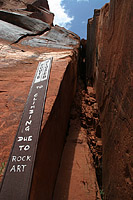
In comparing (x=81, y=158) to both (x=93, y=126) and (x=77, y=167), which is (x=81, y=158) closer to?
(x=77, y=167)

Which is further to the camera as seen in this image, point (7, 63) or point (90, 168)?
point (7, 63)

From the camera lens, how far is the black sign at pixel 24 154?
0.94m

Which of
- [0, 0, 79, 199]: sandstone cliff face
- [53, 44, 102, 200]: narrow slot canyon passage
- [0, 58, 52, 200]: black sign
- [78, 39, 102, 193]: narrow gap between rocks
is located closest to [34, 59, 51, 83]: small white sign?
[0, 0, 79, 199]: sandstone cliff face

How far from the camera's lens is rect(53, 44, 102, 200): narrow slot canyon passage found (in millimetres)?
1996

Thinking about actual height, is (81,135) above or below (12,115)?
above

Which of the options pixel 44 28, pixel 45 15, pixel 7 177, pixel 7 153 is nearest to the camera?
pixel 7 177

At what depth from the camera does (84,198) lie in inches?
75.0

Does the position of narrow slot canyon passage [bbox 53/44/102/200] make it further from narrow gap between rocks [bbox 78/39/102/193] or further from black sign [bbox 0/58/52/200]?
black sign [bbox 0/58/52/200]

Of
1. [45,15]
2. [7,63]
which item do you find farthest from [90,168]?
[45,15]

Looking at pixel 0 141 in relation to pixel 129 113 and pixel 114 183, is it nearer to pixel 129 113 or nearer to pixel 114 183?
pixel 129 113

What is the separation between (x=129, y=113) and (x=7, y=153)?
138 cm

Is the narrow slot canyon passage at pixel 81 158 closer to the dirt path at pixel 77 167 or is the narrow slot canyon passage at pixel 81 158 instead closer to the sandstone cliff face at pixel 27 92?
the dirt path at pixel 77 167

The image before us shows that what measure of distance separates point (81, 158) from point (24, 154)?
1701mm

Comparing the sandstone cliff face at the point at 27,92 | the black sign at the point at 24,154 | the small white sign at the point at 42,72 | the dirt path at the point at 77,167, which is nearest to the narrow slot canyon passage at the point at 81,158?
the dirt path at the point at 77,167
